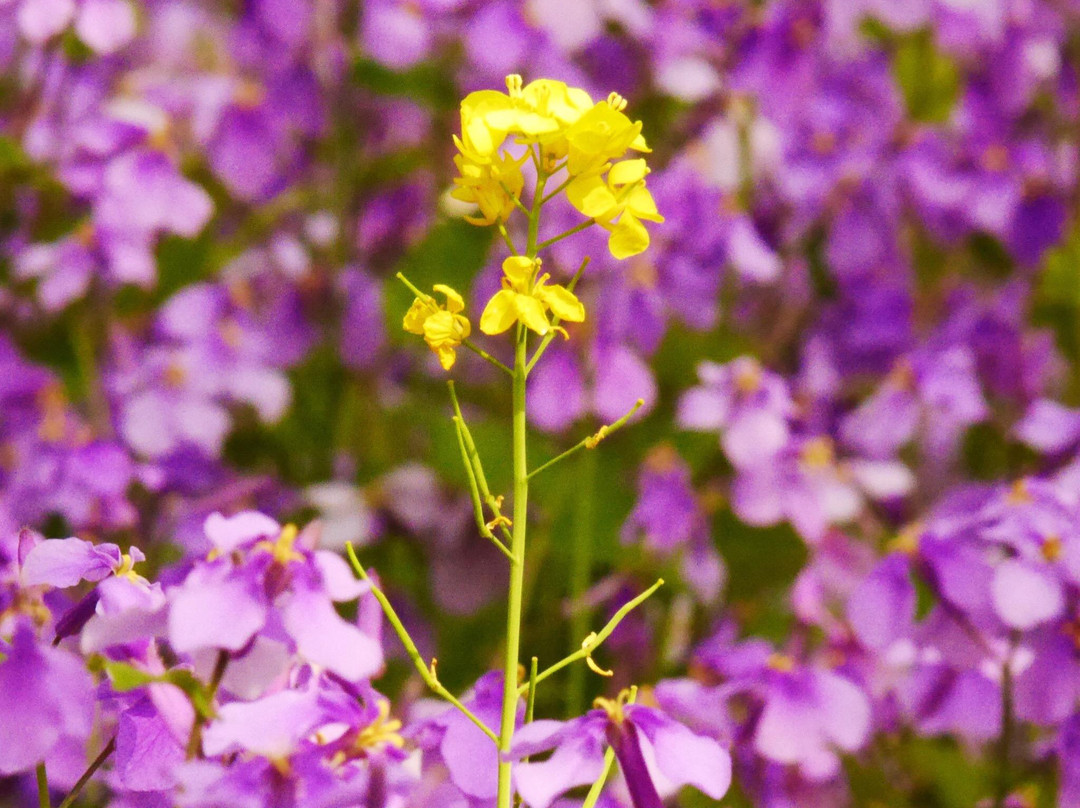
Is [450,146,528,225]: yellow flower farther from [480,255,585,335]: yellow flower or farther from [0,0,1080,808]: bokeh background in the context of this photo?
[0,0,1080,808]: bokeh background

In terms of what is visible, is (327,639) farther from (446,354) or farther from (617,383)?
(617,383)

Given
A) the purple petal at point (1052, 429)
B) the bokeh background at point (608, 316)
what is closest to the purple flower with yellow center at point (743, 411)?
the bokeh background at point (608, 316)

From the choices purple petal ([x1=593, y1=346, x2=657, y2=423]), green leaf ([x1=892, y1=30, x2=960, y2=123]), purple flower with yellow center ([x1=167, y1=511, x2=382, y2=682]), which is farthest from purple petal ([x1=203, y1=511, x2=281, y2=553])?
green leaf ([x1=892, y1=30, x2=960, y2=123])

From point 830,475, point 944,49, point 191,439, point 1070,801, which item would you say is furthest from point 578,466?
point 944,49

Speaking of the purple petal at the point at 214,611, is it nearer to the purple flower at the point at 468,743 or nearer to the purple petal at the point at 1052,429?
the purple flower at the point at 468,743

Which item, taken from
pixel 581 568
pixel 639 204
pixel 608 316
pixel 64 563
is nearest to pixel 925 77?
pixel 608 316

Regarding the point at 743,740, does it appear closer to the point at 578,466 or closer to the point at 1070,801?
the point at 1070,801
